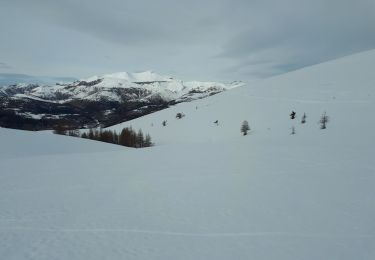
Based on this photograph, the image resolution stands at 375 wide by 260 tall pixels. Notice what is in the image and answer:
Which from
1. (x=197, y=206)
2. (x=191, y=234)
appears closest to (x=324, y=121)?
(x=197, y=206)

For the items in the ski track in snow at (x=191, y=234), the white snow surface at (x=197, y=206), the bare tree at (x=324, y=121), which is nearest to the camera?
the white snow surface at (x=197, y=206)

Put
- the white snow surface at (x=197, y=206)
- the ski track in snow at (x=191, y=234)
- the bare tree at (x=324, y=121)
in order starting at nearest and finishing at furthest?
the white snow surface at (x=197, y=206) < the ski track in snow at (x=191, y=234) < the bare tree at (x=324, y=121)

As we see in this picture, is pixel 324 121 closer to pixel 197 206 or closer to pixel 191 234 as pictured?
pixel 197 206

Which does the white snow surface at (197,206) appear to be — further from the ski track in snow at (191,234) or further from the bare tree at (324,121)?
the bare tree at (324,121)

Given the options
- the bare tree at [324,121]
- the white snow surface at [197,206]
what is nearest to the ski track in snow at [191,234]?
the white snow surface at [197,206]

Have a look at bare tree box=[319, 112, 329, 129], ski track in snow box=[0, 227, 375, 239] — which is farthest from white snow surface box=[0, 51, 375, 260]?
bare tree box=[319, 112, 329, 129]

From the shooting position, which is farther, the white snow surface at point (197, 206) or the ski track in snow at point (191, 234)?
the ski track in snow at point (191, 234)

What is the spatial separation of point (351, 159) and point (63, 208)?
73.4ft

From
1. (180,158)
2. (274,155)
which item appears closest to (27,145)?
(180,158)

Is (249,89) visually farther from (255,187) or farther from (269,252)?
(269,252)

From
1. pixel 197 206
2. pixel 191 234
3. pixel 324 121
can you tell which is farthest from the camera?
pixel 324 121

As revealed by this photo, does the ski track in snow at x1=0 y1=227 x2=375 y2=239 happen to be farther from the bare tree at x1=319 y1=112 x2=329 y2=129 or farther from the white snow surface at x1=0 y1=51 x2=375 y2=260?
the bare tree at x1=319 y1=112 x2=329 y2=129

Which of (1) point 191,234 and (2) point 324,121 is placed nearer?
(1) point 191,234

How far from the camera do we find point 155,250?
9422mm
